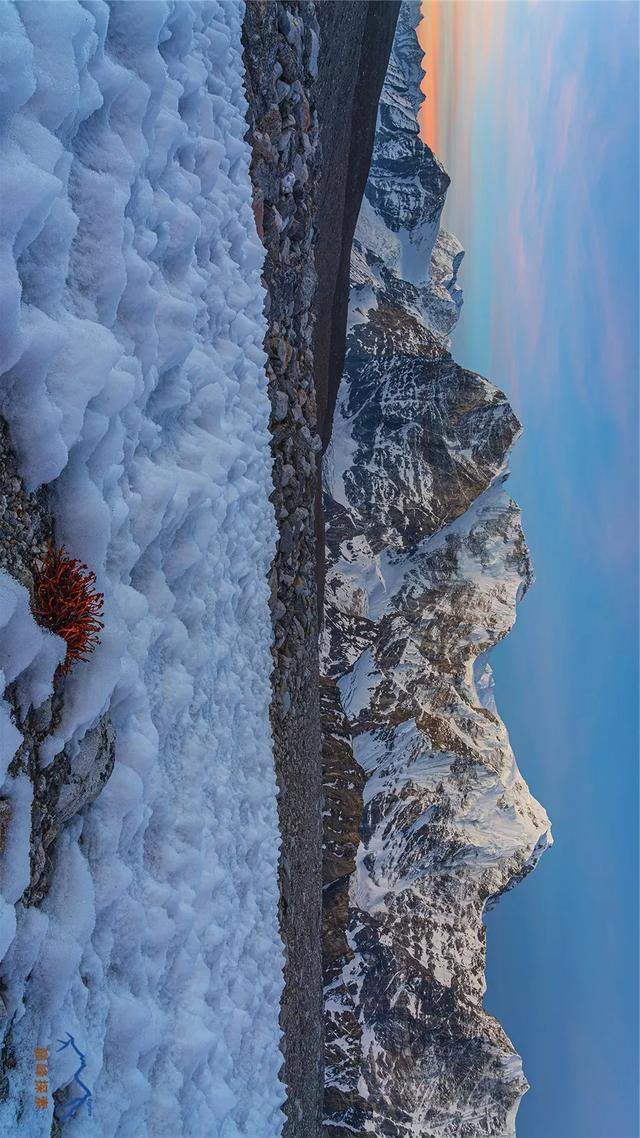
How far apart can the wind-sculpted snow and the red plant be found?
0.45 ft

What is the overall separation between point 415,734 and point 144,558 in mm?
13969

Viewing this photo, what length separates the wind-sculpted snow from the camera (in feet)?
11.8

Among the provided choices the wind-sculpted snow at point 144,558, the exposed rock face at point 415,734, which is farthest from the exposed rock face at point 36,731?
the exposed rock face at point 415,734

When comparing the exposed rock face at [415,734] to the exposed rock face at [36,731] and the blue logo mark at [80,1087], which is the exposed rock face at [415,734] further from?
the exposed rock face at [36,731]

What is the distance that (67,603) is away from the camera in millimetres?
3691

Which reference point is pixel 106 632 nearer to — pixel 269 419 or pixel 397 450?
pixel 269 419

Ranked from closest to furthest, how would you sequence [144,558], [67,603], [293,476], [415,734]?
[67,603]
[144,558]
[293,476]
[415,734]

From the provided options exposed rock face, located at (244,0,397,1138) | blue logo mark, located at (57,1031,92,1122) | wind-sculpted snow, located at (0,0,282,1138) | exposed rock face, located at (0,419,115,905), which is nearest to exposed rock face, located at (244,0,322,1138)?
exposed rock face, located at (244,0,397,1138)

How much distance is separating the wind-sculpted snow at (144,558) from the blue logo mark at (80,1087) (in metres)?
0.05

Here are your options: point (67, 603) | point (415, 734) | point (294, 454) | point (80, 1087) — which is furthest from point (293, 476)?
point (415, 734)

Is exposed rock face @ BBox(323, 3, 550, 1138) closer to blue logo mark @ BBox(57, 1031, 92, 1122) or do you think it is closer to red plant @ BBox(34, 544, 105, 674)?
blue logo mark @ BBox(57, 1031, 92, 1122)

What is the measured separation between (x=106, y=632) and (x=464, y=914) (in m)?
15.8

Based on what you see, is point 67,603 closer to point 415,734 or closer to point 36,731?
point 36,731

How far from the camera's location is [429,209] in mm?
26062
